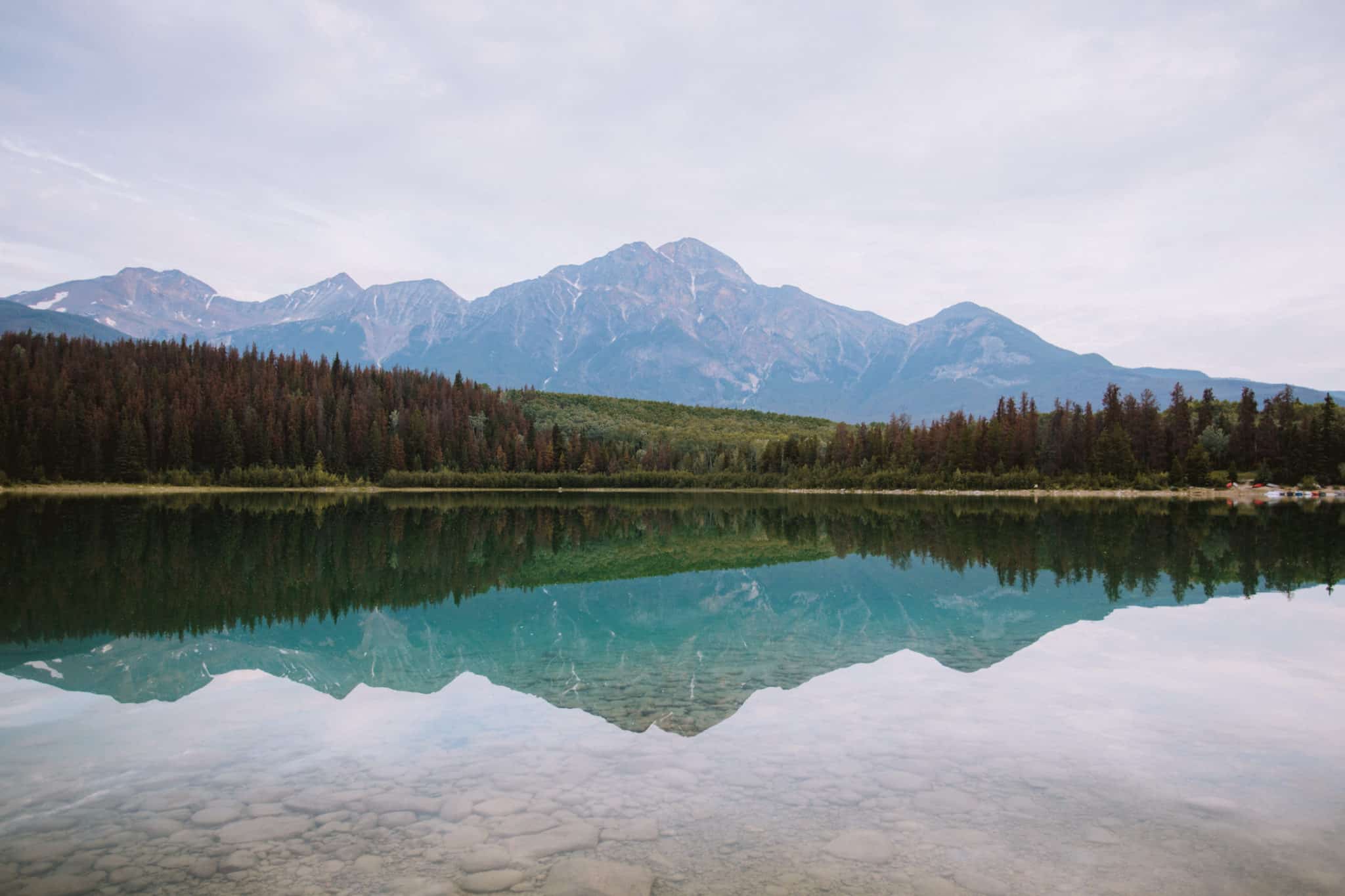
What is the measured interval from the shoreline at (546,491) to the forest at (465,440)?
1.17 meters

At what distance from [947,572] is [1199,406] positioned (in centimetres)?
11879

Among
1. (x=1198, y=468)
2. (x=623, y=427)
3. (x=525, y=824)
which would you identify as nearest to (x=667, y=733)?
(x=525, y=824)

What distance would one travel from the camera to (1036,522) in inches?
1971

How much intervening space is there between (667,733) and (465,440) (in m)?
133

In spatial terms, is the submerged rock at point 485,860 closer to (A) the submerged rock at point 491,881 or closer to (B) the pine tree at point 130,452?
(A) the submerged rock at point 491,881

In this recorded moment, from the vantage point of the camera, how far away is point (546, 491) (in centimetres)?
12888

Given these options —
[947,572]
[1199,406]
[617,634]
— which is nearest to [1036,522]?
[947,572]

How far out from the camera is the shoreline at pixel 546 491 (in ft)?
300

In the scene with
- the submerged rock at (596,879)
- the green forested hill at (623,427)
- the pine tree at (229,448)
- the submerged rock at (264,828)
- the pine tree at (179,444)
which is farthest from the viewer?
the green forested hill at (623,427)

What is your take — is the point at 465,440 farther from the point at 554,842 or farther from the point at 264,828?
the point at 554,842

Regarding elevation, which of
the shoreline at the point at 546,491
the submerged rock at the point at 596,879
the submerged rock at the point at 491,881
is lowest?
the shoreline at the point at 546,491

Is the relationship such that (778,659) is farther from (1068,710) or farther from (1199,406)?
Result: (1199,406)

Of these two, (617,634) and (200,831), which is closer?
(200,831)

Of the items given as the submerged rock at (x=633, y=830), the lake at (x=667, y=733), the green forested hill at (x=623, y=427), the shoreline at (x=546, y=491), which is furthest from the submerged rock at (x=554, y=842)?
the green forested hill at (x=623, y=427)
